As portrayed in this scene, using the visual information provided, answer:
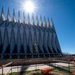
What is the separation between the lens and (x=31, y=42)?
2387 inches

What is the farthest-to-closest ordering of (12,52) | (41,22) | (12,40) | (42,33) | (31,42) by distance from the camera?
(41,22) → (42,33) → (31,42) → (12,40) → (12,52)

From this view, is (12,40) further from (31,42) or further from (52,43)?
(52,43)

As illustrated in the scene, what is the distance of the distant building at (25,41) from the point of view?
53250 mm

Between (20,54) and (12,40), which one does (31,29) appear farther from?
(20,54)

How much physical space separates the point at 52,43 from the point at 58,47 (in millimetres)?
4934

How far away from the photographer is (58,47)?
225 feet

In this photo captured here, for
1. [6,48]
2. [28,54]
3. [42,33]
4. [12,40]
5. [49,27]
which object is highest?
[49,27]

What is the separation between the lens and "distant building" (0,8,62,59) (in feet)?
175

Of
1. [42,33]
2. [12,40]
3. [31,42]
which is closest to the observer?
[12,40]

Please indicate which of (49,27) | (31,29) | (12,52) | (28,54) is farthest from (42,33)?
(12,52)

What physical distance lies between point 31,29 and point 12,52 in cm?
1951

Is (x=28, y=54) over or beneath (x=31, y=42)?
beneath

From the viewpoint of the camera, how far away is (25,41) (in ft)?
194

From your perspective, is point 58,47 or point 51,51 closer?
point 51,51
